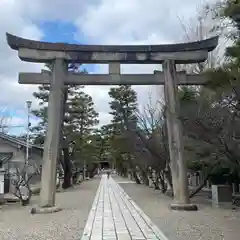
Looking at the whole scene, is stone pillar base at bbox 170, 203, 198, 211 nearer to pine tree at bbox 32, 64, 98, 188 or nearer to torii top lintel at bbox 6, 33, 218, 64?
torii top lintel at bbox 6, 33, 218, 64


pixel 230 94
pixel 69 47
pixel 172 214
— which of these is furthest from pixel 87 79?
pixel 230 94

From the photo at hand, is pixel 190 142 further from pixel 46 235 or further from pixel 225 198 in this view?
pixel 46 235

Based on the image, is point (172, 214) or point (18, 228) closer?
point (18, 228)

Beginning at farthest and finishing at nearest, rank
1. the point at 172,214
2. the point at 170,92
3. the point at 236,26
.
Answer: the point at 170,92 → the point at 172,214 → the point at 236,26

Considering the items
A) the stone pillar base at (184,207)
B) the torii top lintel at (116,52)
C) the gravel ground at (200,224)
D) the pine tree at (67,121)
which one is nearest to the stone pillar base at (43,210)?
the gravel ground at (200,224)

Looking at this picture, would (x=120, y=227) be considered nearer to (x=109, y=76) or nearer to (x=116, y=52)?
(x=109, y=76)

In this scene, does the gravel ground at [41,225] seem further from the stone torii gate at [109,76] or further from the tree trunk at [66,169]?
the tree trunk at [66,169]

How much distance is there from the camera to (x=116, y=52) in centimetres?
1630

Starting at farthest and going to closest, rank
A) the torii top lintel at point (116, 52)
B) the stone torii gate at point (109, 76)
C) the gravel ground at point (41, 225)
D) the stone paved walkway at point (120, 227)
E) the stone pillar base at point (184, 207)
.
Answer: the torii top lintel at point (116, 52) → the stone torii gate at point (109, 76) → the stone pillar base at point (184, 207) → the gravel ground at point (41, 225) → the stone paved walkway at point (120, 227)

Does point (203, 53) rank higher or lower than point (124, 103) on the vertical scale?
lower

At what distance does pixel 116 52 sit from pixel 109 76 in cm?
104

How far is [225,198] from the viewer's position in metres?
17.4

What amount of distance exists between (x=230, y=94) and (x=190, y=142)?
4.66 meters

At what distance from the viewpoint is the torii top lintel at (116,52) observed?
16.1m
